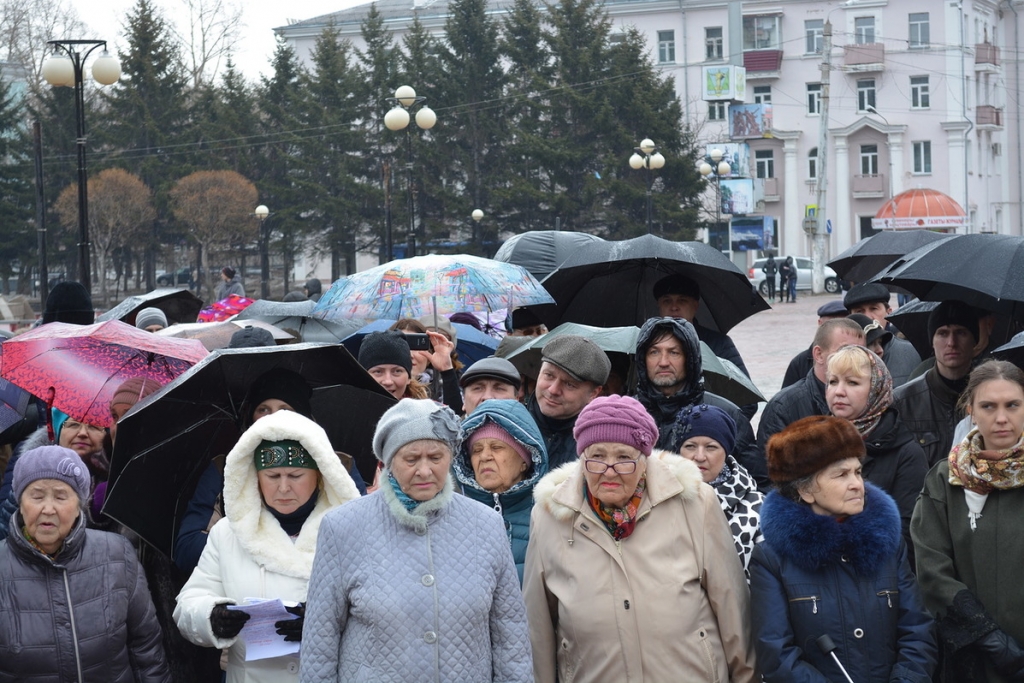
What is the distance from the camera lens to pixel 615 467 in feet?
13.8

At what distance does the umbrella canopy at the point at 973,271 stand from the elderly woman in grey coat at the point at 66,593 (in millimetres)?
3917

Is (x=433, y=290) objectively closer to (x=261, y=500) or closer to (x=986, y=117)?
(x=261, y=500)

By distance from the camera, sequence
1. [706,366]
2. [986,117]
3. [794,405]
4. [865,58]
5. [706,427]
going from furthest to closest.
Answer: [986,117] → [865,58] → [706,366] → [794,405] → [706,427]

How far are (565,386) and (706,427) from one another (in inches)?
35.2

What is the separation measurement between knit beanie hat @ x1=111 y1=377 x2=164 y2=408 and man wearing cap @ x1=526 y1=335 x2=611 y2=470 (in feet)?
5.97

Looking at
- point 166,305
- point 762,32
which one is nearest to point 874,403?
point 166,305

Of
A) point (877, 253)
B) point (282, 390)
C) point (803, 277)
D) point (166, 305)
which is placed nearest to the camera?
point (282, 390)

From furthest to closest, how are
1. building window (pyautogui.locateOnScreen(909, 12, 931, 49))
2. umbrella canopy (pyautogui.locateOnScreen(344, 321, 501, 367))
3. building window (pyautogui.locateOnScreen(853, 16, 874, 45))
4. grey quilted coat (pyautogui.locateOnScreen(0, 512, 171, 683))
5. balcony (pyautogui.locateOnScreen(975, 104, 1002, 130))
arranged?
balcony (pyautogui.locateOnScreen(975, 104, 1002, 130)) < building window (pyautogui.locateOnScreen(853, 16, 874, 45)) < building window (pyautogui.locateOnScreen(909, 12, 931, 49)) < umbrella canopy (pyautogui.locateOnScreen(344, 321, 501, 367)) < grey quilted coat (pyautogui.locateOnScreen(0, 512, 171, 683))

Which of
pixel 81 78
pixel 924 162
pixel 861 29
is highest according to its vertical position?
pixel 861 29

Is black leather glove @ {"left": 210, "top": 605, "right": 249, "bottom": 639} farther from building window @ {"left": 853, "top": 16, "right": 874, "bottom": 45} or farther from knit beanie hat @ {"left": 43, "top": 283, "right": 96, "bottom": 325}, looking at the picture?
building window @ {"left": 853, "top": 16, "right": 874, "bottom": 45}

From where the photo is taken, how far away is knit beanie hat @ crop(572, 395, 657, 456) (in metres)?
4.21

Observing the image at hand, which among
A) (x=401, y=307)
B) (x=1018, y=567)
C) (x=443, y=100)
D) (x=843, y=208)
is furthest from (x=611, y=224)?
(x=1018, y=567)

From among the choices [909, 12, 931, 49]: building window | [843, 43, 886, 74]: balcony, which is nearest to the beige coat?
[843, 43, 886, 74]: balcony

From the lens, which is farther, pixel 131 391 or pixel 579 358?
pixel 131 391
